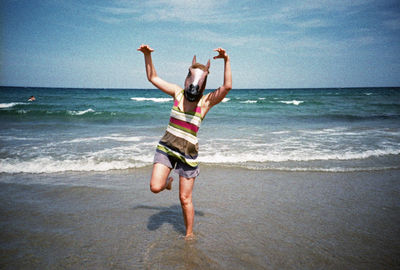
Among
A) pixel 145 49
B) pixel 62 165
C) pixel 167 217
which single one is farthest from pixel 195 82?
pixel 62 165

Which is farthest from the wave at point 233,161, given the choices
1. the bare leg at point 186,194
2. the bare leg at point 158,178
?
the bare leg at point 158,178

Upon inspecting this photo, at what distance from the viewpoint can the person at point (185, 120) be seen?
10.6 ft

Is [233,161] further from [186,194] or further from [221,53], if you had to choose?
[221,53]

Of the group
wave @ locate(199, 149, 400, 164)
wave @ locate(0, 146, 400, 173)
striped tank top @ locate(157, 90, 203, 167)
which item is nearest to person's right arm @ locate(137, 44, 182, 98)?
striped tank top @ locate(157, 90, 203, 167)

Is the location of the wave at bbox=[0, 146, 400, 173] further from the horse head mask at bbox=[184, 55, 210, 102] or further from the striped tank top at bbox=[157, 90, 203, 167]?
the horse head mask at bbox=[184, 55, 210, 102]

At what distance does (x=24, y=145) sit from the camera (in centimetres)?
954

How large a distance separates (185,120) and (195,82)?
49 cm

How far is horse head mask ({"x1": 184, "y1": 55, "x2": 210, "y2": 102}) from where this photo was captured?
319 cm

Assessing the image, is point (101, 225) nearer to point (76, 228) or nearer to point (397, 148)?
point (76, 228)

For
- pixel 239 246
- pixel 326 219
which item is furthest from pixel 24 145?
pixel 326 219

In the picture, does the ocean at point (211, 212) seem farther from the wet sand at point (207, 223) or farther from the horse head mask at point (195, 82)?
the horse head mask at point (195, 82)

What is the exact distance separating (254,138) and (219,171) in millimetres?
5041

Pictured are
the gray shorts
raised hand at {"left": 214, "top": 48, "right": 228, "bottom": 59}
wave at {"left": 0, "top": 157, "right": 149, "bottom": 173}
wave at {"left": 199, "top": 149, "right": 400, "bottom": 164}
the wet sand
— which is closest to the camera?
raised hand at {"left": 214, "top": 48, "right": 228, "bottom": 59}

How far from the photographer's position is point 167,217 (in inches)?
175
